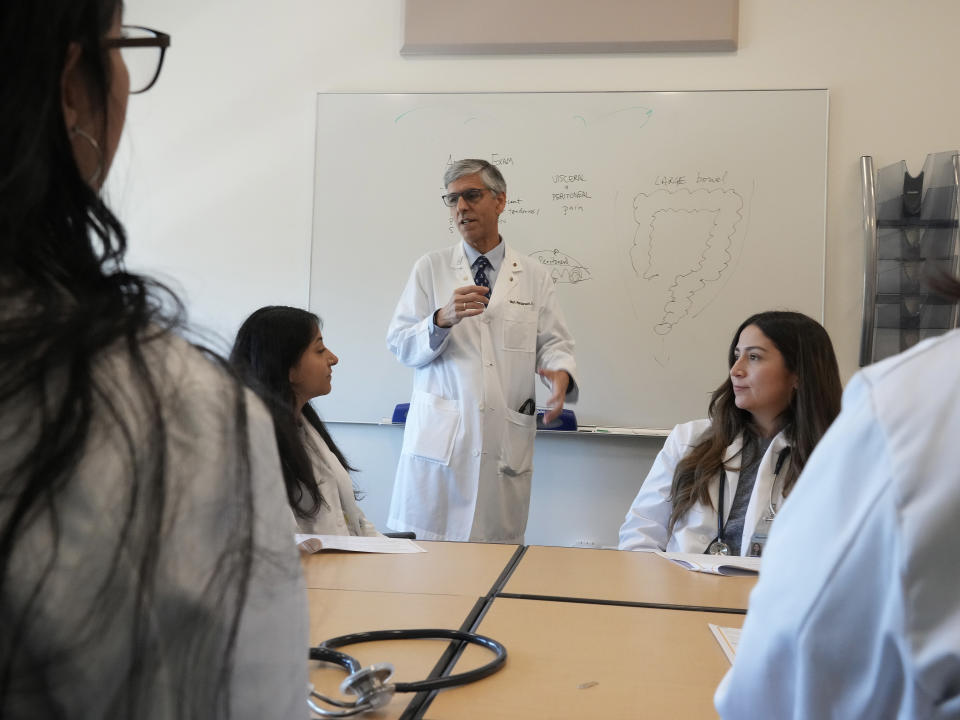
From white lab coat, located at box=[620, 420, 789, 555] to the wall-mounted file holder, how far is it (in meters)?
1.22

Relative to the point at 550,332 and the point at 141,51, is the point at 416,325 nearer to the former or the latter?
the point at 550,332

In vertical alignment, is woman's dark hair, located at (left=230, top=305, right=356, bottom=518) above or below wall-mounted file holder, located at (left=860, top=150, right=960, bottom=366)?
below

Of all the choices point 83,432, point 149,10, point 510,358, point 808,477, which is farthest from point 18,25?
point 149,10

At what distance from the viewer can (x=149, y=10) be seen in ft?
12.6

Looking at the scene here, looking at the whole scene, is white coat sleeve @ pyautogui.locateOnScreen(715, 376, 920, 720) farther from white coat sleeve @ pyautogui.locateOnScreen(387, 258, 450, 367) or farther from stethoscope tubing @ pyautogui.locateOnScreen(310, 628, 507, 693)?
white coat sleeve @ pyautogui.locateOnScreen(387, 258, 450, 367)

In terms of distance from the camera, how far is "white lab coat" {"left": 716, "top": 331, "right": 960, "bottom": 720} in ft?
1.89

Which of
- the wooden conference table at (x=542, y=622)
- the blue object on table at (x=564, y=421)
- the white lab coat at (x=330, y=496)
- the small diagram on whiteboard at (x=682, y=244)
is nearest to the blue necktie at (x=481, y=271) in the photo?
the blue object on table at (x=564, y=421)

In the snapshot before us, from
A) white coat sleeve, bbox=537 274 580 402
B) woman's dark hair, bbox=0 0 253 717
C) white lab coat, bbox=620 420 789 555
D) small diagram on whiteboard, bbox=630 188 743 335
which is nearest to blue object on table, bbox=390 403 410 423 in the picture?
white coat sleeve, bbox=537 274 580 402

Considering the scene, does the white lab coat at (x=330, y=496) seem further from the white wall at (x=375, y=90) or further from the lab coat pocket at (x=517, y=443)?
the white wall at (x=375, y=90)

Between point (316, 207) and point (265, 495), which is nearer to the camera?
point (265, 495)

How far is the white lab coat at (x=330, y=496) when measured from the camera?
2.08 metres

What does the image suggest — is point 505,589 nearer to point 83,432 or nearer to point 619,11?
point 83,432

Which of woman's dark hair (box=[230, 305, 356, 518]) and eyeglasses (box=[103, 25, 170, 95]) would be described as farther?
woman's dark hair (box=[230, 305, 356, 518])

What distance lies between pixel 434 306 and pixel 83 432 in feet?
8.86
